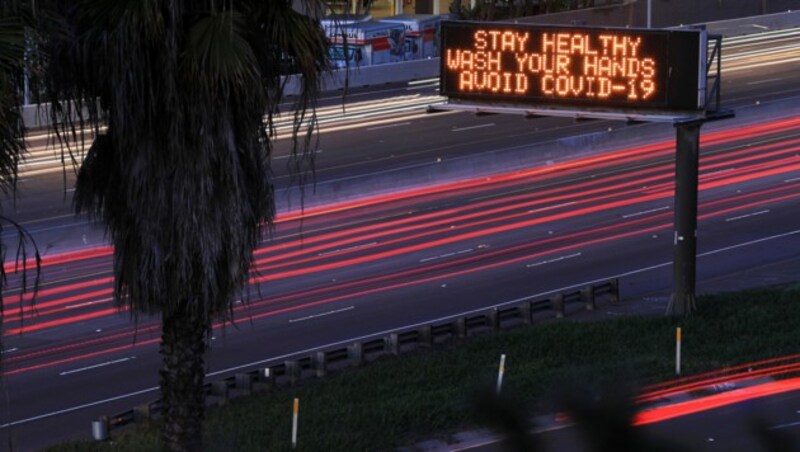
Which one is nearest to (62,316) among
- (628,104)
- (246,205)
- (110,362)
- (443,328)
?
(110,362)

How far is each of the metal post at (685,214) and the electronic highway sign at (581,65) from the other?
1888 mm

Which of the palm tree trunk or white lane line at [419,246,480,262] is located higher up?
the palm tree trunk

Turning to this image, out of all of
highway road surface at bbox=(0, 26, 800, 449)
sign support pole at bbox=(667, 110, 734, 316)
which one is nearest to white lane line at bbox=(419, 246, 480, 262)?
highway road surface at bbox=(0, 26, 800, 449)

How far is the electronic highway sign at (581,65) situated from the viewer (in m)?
25.0

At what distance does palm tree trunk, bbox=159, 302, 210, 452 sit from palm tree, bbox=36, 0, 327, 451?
0.02 meters

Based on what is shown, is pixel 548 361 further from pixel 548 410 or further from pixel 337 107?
pixel 337 107

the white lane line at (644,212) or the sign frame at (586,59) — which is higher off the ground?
the sign frame at (586,59)

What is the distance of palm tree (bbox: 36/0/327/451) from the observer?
1166 cm

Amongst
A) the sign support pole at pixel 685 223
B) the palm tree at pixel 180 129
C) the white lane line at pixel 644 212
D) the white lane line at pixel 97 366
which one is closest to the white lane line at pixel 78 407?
the white lane line at pixel 97 366

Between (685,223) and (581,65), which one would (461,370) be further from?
(685,223)

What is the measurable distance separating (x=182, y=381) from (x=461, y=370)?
930cm

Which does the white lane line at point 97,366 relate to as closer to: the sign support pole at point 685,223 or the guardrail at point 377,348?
the guardrail at point 377,348

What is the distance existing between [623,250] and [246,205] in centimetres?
2231

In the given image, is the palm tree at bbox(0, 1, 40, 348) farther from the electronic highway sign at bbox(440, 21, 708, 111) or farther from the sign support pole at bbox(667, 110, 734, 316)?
the sign support pole at bbox(667, 110, 734, 316)
